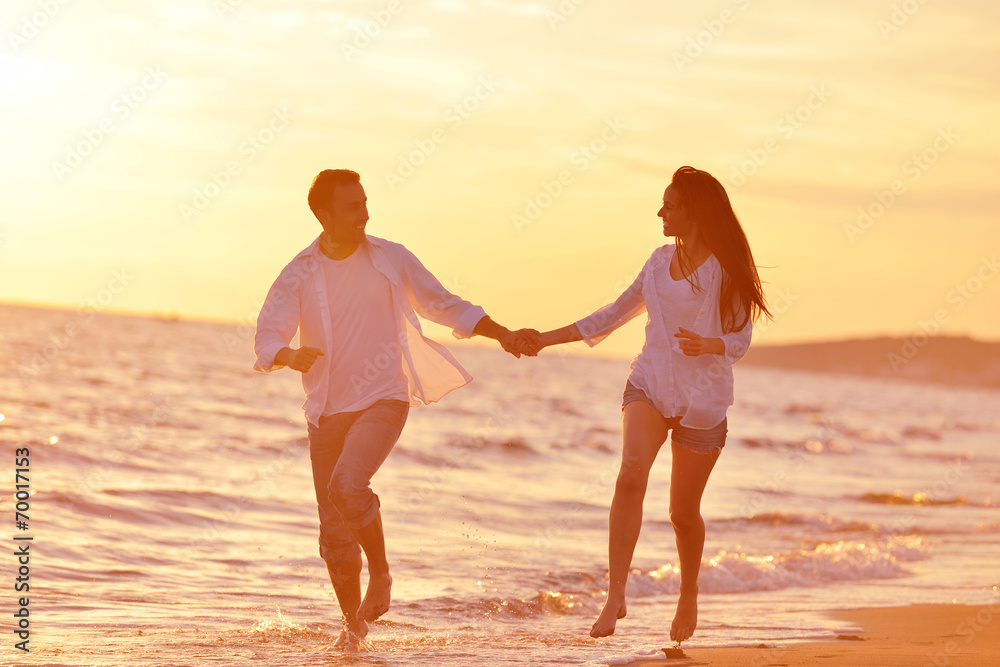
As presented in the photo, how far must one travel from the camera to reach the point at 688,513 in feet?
18.6

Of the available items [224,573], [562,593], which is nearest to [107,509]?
[224,573]

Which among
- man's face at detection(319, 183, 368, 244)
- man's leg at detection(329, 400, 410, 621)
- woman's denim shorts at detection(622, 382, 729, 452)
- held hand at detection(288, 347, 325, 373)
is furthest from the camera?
man's face at detection(319, 183, 368, 244)

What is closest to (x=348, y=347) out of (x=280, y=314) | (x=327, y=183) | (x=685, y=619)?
(x=280, y=314)

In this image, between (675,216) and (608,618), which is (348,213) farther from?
(608,618)

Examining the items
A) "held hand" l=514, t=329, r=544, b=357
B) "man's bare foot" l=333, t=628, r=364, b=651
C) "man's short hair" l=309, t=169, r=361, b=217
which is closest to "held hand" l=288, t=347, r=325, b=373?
"man's short hair" l=309, t=169, r=361, b=217

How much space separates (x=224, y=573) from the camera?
8.55m

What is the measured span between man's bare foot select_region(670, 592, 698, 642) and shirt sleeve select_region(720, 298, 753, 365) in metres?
1.33

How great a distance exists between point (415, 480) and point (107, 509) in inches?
209

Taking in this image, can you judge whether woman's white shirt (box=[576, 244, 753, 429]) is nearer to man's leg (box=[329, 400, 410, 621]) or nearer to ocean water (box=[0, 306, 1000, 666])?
man's leg (box=[329, 400, 410, 621])

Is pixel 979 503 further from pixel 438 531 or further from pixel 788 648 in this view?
pixel 788 648

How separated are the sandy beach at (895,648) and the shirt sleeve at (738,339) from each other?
168 cm

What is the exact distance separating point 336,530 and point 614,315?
1.91 metres

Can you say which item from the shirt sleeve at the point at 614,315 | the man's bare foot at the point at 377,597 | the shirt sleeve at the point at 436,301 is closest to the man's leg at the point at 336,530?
the man's bare foot at the point at 377,597

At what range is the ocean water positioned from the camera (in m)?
6.69
